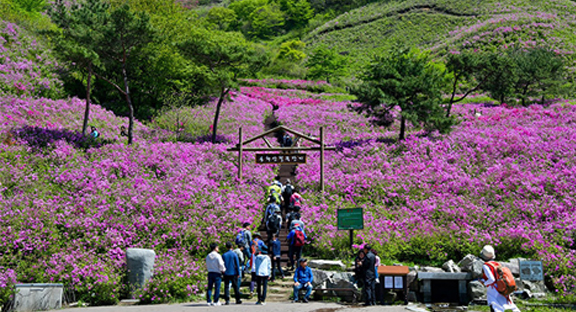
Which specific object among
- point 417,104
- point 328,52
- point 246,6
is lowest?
point 417,104

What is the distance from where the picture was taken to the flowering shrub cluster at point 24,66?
112 feet

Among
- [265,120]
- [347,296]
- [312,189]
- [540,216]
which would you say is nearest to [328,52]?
[265,120]

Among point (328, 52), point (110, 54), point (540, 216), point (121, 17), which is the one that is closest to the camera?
point (540, 216)

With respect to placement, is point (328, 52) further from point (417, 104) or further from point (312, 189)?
point (312, 189)

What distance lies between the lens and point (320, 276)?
48.9 ft

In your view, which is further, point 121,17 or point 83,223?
point 121,17

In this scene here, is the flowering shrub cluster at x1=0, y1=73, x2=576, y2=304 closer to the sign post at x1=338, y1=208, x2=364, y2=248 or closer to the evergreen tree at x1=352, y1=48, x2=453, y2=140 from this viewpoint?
the evergreen tree at x1=352, y1=48, x2=453, y2=140

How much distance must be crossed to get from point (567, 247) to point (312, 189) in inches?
436

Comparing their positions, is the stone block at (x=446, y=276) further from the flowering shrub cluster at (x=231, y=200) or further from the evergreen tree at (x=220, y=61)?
the evergreen tree at (x=220, y=61)

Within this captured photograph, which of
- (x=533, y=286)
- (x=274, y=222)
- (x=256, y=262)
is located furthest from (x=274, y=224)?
(x=533, y=286)

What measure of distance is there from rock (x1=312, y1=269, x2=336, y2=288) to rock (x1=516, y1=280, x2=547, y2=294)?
5420mm

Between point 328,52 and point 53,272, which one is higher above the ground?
point 328,52

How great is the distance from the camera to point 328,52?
7738cm

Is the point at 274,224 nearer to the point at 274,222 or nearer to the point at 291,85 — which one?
the point at 274,222
